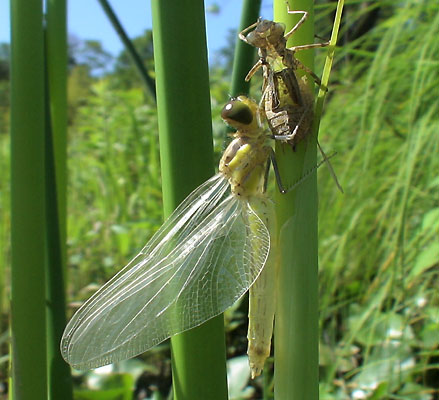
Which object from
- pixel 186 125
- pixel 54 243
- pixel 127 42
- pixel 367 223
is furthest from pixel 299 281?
pixel 367 223

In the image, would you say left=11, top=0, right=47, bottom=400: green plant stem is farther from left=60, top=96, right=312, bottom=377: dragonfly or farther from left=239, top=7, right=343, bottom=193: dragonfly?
left=239, top=7, right=343, bottom=193: dragonfly

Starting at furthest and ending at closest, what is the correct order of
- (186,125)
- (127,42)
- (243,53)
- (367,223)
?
(367,223)
(127,42)
(243,53)
(186,125)

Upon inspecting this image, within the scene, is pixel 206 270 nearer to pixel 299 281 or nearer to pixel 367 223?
pixel 299 281

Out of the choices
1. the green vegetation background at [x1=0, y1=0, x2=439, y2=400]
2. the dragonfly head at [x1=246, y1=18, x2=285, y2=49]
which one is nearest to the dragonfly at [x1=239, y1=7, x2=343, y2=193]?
the dragonfly head at [x1=246, y1=18, x2=285, y2=49]

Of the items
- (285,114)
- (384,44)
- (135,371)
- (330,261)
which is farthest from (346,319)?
(285,114)

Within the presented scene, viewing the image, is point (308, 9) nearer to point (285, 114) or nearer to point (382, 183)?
point (285, 114)

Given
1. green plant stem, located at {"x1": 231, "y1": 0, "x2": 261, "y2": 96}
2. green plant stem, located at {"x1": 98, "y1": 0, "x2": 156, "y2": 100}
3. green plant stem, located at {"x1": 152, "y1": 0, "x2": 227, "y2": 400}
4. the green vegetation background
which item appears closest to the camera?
green plant stem, located at {"x1": 152, "y1": 0, "x2": 227, "y2": 400}

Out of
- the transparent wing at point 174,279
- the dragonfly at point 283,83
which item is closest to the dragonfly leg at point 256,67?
the dragonfly at point 283,83
